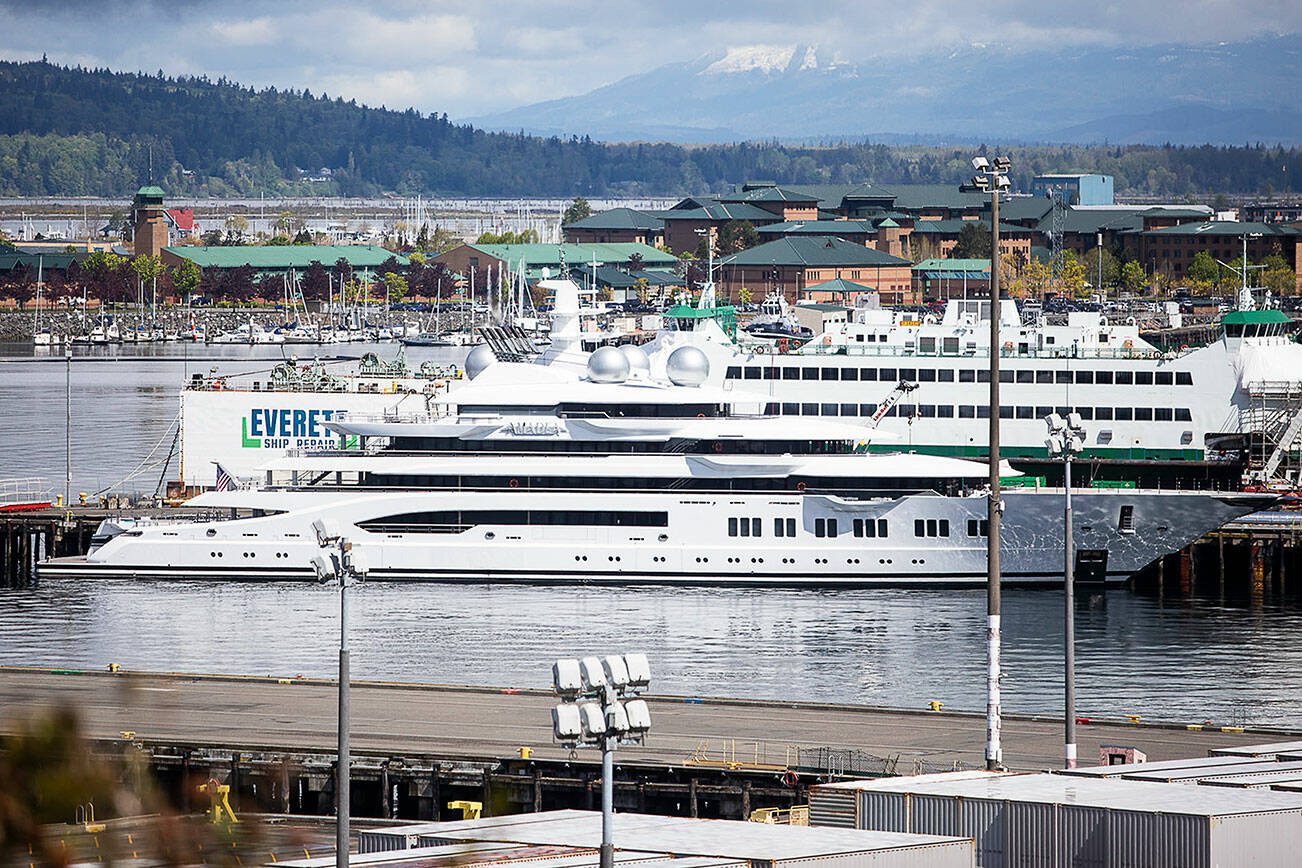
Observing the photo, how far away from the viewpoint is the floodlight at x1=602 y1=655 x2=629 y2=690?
1288cm

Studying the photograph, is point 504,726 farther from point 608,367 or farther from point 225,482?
point 225,482

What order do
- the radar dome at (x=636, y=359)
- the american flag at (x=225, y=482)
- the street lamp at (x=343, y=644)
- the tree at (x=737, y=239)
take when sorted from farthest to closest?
the tree at (x=737, y=239), the radar dome at (x=636, y=359), the american flag at (x=225, y=482), the street lamp at (x=343, y=644)

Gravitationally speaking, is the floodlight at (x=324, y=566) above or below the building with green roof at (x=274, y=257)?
below

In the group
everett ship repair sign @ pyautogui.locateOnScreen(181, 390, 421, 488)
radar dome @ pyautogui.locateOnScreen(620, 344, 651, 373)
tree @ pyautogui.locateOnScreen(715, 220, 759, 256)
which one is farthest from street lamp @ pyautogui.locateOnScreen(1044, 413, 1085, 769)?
tree @ pyautogui.locateOnScreen(715, 220, 759, 256)

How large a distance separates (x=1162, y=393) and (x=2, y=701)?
37615mm

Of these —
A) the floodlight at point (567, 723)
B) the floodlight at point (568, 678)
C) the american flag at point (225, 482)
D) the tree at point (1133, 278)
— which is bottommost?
the floodlight at point (567, 723)

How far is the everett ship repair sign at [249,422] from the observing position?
173 feet

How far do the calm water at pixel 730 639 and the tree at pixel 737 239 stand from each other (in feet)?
437

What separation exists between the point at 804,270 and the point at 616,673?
137 meters

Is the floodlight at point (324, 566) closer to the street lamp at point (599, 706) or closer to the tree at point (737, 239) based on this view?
the street lamp at point (599, 706)

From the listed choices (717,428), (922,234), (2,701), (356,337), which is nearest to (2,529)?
(717,428)

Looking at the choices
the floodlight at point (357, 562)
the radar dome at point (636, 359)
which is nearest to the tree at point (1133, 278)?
the radar dome at point (636, 359)

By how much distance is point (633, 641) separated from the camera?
3822cm

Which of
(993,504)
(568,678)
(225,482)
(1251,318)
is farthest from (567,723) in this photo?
(1251,318)
